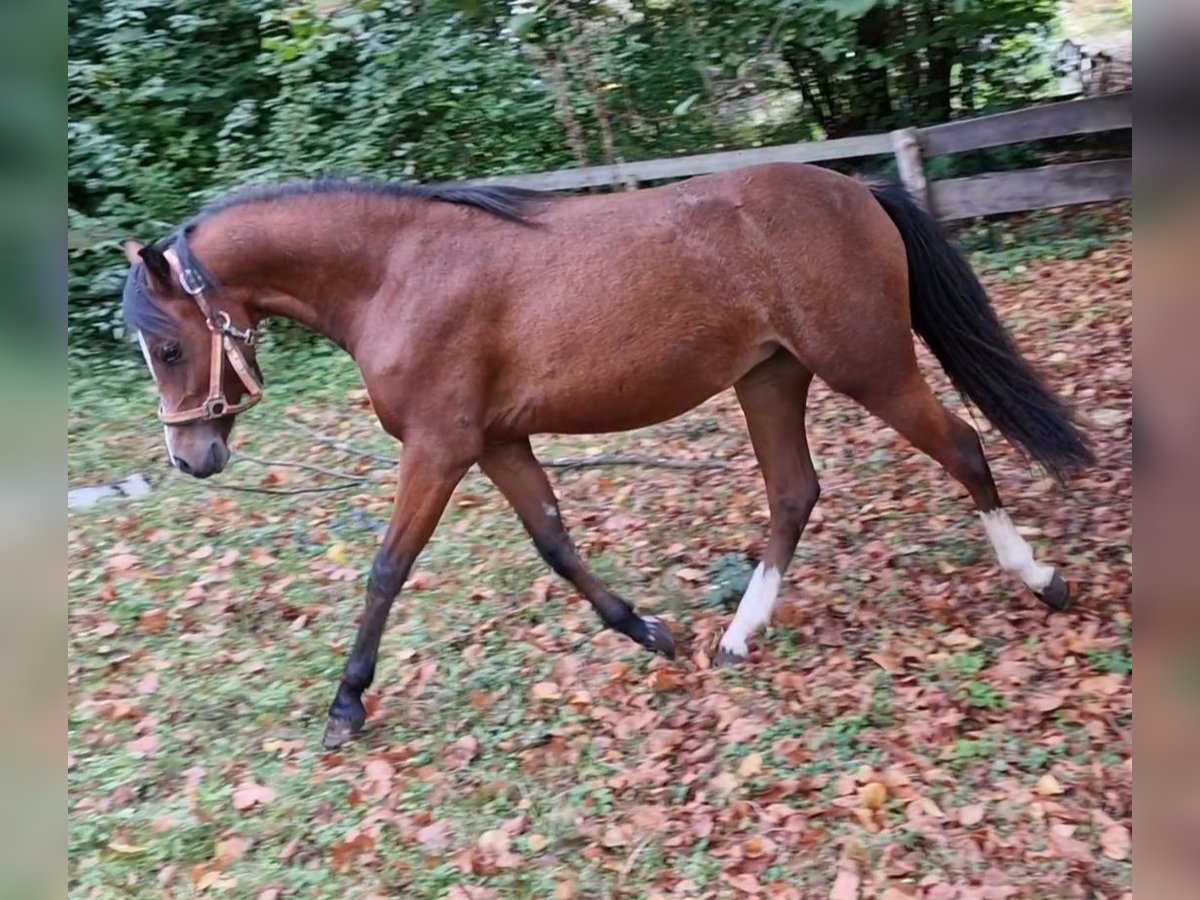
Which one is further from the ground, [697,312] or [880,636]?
[697,312]

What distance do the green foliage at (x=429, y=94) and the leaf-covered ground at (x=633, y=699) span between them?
13.0ft

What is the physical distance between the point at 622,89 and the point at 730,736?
24.0ft

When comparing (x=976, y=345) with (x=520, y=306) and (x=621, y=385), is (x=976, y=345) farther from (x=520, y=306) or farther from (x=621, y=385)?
(x=520, y=306)

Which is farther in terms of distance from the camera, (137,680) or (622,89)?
(622,89)

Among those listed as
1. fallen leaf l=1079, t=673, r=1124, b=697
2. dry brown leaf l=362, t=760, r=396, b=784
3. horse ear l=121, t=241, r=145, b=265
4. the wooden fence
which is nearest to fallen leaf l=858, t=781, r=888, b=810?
fallen leaf l=1079, t=673, r=1124, b=697

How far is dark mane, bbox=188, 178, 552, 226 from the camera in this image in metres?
3.65

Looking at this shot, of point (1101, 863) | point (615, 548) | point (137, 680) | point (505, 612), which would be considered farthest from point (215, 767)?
point (1101, 863)

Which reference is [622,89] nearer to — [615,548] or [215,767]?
[615,548]

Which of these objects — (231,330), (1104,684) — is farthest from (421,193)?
(1104,684)

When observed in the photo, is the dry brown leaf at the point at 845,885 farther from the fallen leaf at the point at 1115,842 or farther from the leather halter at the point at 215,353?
the leather halter at the point at 215,353

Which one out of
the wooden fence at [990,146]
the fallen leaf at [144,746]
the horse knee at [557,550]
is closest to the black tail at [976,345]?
the horse knee at [557,550]

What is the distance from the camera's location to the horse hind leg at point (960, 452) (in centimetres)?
369

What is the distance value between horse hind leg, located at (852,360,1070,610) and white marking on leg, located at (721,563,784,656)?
0.79 metres
